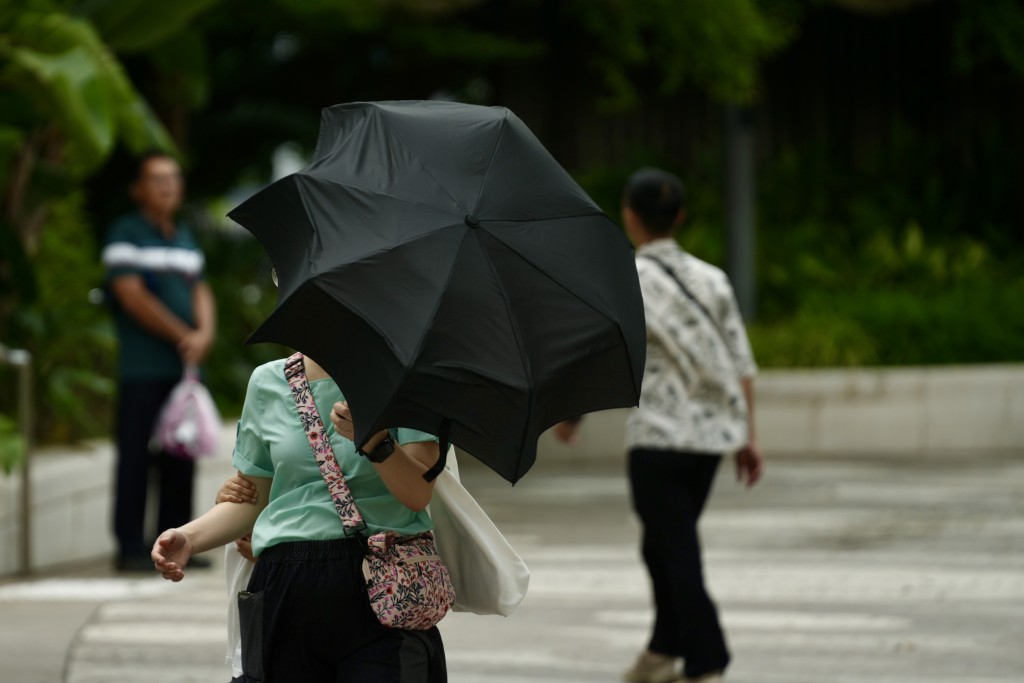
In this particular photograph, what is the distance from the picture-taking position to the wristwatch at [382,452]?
134 inches

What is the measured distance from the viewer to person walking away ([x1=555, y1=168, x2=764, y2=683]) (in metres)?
6.05

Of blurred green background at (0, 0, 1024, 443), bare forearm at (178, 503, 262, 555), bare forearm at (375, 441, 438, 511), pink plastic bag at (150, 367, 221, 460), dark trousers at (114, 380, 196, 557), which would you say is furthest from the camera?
blurred green background at (0, 0, 1024, 443)

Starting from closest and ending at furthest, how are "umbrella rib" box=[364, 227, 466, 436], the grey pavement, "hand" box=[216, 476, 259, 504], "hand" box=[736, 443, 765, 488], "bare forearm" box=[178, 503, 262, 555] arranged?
"umbrella rib" box=[364, 227, 466, 436], "bare forearm" box=[178, 503, 262, 555], "hand" box=[216, 476, 259, 504], "hand" box=[736, 443, 765, 488], the grey pavement

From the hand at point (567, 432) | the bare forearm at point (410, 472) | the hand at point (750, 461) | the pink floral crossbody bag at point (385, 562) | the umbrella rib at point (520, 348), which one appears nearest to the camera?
the umbrella rib at point (520, 348)

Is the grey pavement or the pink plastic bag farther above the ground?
the pink plastic bag

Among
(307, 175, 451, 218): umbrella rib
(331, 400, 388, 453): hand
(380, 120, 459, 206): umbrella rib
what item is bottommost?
(331, 400, 388, 453): hand

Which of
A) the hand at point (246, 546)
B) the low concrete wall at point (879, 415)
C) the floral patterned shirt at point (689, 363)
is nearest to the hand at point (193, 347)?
the floral patterned shirt at point (689, 363)

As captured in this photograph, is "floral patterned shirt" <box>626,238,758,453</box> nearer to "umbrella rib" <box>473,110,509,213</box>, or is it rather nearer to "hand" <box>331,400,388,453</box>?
"umbrella rib" <box>473,110,509,213</box>

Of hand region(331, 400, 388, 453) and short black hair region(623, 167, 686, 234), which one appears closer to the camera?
hand region(331, 400, 388, 453)

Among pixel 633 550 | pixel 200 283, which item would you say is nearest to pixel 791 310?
pixel 633 550

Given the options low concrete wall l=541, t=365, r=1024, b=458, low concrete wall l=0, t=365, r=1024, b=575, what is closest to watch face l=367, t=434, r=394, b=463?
low concrete wall l=0, t=365, r=1024, b=575

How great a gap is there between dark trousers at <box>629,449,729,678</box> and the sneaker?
9 cm

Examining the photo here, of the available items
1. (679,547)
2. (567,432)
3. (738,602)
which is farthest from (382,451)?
(738,602)

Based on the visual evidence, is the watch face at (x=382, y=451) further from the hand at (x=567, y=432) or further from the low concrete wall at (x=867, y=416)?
the low concrete wall at (x=867, y=416)
